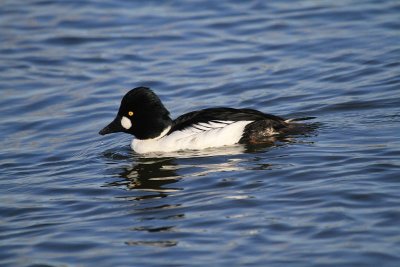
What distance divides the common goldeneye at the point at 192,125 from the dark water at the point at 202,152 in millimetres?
253

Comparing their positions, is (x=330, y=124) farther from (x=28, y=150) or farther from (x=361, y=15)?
(x=361, y=15)

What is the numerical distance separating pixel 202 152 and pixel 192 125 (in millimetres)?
395

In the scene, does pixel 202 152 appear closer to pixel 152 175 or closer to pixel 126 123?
pixel 152 175

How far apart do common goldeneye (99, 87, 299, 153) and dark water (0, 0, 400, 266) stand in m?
0.25

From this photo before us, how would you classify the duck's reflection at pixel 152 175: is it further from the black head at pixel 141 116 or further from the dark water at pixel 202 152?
the black head at pixel 141 116

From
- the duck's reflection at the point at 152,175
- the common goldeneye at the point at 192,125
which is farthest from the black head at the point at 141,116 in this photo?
the duck's reflection at the point at 152,175

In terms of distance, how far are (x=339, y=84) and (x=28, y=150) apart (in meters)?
4.81

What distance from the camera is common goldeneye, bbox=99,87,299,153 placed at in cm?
1090

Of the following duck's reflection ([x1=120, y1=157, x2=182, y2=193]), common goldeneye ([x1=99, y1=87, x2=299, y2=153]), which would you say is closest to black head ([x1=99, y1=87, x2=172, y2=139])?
common goldeneye ([x1=99, y1=87, x2=299, y2=153])

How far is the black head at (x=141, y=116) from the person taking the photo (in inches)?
439

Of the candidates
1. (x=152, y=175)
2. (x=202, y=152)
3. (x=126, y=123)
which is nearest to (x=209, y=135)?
(x=202, y=152)

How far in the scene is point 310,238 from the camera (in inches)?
294

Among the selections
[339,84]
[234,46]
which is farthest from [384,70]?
[234,46]

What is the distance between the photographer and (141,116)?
11.3 m
